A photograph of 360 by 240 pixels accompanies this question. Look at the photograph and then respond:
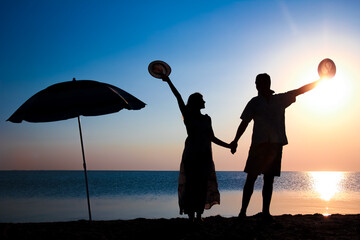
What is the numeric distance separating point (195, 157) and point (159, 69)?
164 cm

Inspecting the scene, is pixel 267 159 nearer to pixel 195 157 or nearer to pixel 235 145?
pixel 235 145

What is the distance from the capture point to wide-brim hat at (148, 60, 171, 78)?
22.9ft

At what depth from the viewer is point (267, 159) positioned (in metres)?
6.79

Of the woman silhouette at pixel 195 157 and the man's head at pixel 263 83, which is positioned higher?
the man's head at pixel 263 83

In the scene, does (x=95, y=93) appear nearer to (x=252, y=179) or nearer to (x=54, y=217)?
(x=252, y=179)

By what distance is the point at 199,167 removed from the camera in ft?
21.7

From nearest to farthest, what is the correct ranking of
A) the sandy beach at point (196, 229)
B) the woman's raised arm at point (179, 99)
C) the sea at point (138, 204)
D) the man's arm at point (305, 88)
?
the sandy beach at point (196, 229) < the woman's raised arm at point (179, 99) < the man's arm at point (305, 88) < the sea at point (138, 204)

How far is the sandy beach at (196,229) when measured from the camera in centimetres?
577

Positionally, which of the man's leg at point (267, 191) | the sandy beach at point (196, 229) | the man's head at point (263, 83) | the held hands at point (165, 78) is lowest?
the sandy beach at point (196, 229)

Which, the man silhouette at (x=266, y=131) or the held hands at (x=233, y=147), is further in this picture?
the held hands at (x=233, y=147)

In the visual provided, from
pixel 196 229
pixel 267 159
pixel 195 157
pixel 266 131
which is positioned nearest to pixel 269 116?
pixel 266 131

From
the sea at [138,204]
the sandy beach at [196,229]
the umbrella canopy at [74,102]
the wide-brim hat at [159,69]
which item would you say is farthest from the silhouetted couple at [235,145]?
the sea at [138,204]

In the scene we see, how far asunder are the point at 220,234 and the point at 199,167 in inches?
47.7

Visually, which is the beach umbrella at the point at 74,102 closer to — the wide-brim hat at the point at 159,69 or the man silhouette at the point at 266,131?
the wide-brim hat at the point at 159,69
